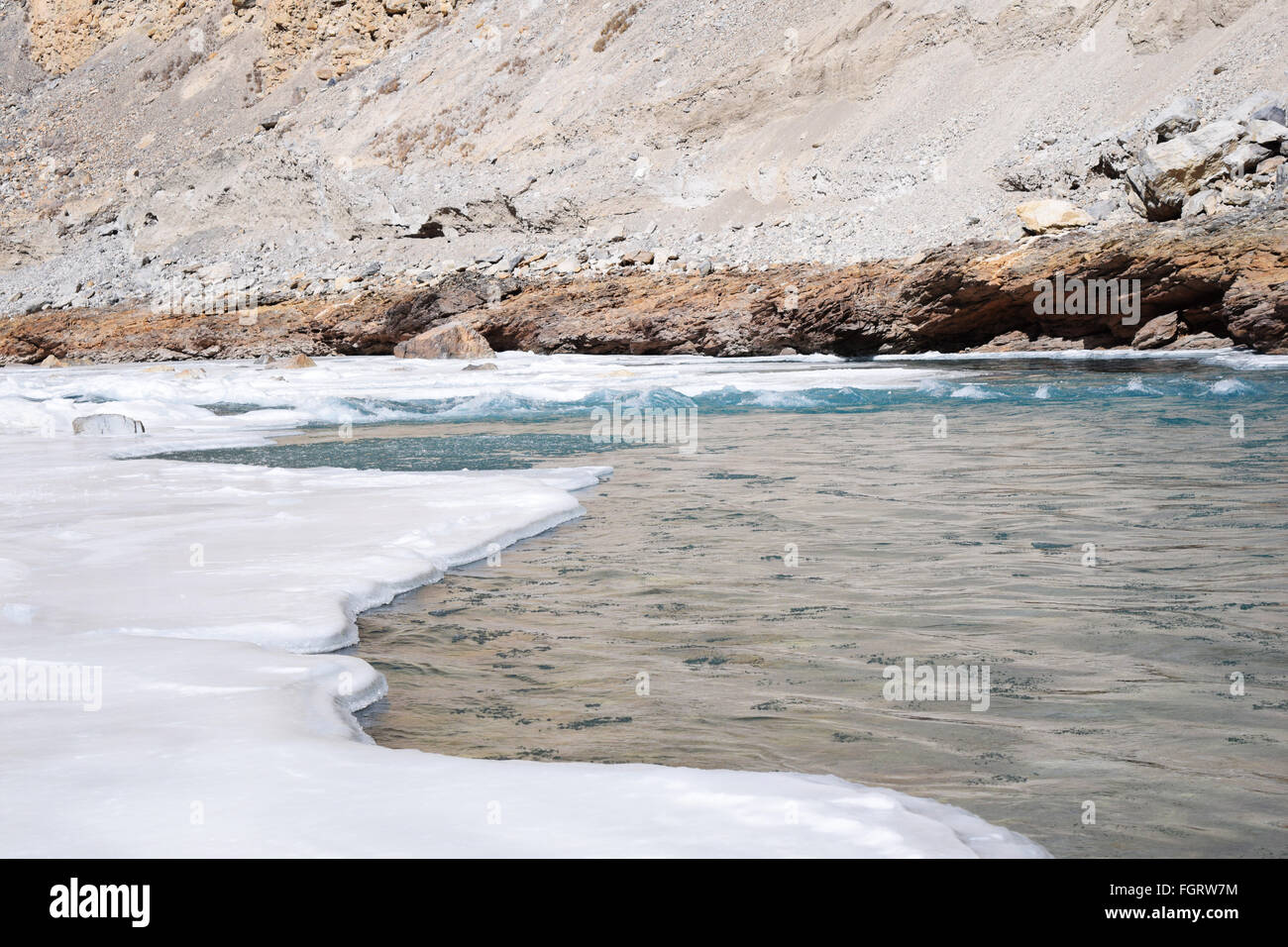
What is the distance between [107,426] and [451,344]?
11278 mm

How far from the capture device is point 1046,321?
62.1ft

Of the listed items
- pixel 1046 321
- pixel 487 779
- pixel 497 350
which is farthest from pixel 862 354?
pixel 487 779

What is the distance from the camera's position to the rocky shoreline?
16.4 metres

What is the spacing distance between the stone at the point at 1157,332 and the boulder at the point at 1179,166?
6.93 feet

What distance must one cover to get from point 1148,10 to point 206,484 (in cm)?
2570

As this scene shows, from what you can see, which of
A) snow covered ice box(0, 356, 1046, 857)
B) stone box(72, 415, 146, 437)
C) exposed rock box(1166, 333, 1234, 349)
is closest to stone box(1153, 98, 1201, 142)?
exposed rock box(1166, 333, 1234, 349)

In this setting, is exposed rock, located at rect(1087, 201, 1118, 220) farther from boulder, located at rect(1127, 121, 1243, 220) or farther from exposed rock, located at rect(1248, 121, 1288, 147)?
exposed rock, located at rect(1248, 121, 1288, 147)

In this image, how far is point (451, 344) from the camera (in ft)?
73.4

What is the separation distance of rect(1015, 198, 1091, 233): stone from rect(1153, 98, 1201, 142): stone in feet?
7.21

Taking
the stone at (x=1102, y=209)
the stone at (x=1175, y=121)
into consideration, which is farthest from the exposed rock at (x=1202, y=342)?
the stone at (x=1175, y=121)

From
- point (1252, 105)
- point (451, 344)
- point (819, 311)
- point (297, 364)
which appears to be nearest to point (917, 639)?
point (819, 311)

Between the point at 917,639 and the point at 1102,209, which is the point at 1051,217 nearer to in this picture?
the point at 1102,209

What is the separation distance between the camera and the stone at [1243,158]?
1855 cm
